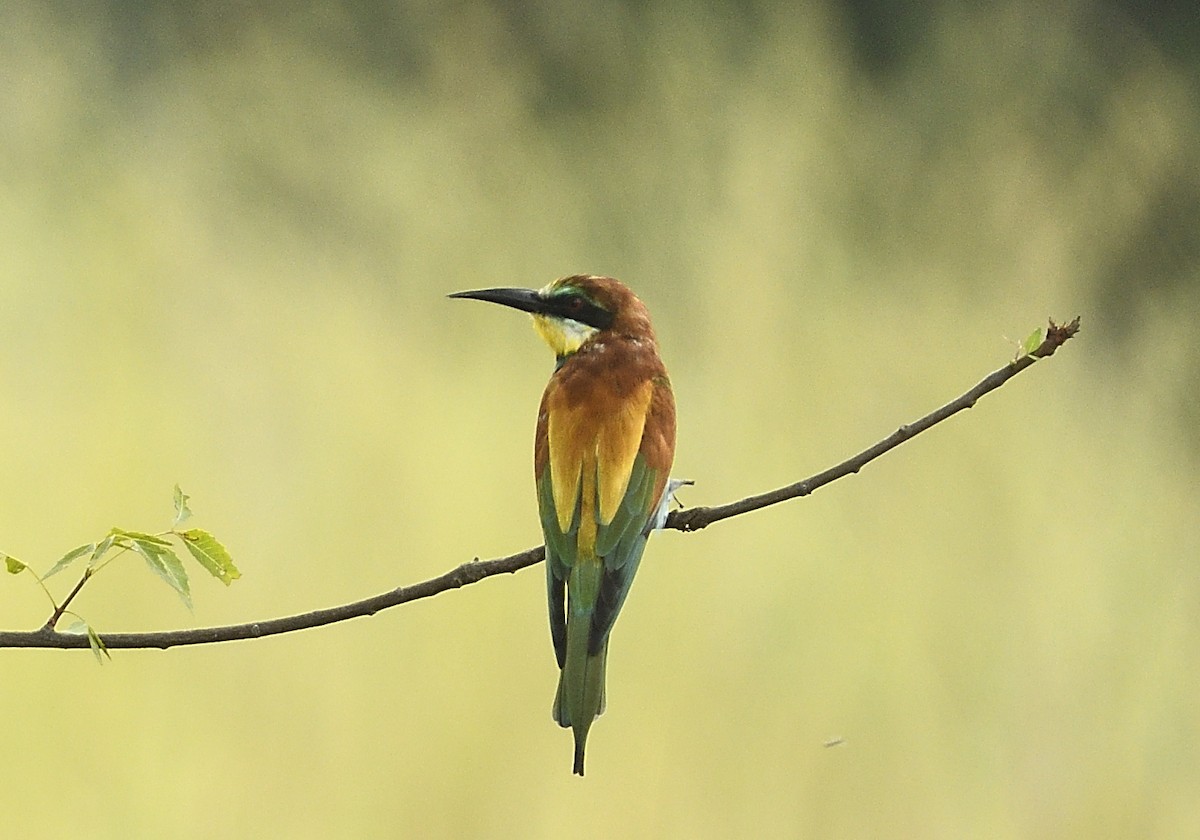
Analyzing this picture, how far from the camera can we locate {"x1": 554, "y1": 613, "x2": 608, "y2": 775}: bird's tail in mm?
1344

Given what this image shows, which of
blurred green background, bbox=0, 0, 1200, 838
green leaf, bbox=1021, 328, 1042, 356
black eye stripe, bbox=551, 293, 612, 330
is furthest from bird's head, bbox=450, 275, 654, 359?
blurred green background, bbox=0, 0, 1200, 838

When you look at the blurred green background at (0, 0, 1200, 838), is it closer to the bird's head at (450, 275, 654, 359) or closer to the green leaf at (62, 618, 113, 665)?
the bird's head at (450, 275, 654, 359)

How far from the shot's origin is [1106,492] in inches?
102

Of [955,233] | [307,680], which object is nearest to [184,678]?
[307,680]

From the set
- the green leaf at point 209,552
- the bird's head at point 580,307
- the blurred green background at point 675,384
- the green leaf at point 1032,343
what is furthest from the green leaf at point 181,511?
the blurred green background at point 675,384

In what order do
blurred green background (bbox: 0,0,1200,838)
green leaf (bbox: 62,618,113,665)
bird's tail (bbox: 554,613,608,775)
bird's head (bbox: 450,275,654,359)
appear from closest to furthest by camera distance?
green leaf (bbox: 62,618,113,665) < bird's tail (bbox: 554,613,608,775) < bird's head (bbox: 450,275,654,359) < blurred green background (bbox: 0,0,1200,838)

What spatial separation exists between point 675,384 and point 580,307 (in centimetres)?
91

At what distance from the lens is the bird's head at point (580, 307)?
153cm

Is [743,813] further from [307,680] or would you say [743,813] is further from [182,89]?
[182,89]

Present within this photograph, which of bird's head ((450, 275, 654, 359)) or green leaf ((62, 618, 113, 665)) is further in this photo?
bird's head ((450, 275, 654, 359))

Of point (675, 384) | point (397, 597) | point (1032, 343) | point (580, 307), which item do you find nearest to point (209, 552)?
point (397, 597)

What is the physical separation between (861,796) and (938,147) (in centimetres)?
128

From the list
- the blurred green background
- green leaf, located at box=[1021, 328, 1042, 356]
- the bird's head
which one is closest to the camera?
green leaf, located at box=[1021, 328, 1042, 356]

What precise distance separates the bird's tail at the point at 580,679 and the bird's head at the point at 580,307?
1.17ft
